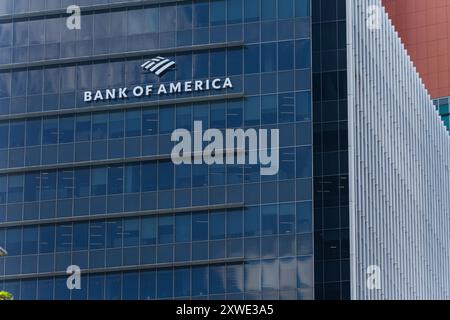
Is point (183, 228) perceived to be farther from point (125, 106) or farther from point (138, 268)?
point (125, 106)

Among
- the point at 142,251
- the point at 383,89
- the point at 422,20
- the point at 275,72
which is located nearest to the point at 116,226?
the point at 142,251

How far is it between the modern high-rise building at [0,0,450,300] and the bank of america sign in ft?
0.43

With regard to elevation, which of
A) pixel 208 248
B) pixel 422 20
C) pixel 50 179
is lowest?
pixel 208 248

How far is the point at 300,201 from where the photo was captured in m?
102

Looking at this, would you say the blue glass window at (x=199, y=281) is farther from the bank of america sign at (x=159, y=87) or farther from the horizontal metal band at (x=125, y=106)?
the bank of america sign at (x=159, y=87)

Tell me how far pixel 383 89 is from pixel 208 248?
2369 cm

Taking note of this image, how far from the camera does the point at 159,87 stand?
358 feet

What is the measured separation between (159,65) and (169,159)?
25.5 feet

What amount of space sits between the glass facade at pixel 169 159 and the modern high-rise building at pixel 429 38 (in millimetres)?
82884

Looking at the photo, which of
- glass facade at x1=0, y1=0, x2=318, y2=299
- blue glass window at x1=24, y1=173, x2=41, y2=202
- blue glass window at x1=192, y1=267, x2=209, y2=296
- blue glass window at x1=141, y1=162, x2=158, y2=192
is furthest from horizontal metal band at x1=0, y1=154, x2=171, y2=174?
blue glass window at x1=192, y1=267, x2=209, y2=296

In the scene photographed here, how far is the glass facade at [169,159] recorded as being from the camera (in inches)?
4050

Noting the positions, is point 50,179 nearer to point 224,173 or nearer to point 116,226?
point 116,226

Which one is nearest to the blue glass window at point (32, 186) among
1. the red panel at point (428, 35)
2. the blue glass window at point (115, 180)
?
the blue glass window at point (115, 180)

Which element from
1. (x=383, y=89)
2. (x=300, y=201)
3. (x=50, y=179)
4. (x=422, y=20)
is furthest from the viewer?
(x=422, y=20)
